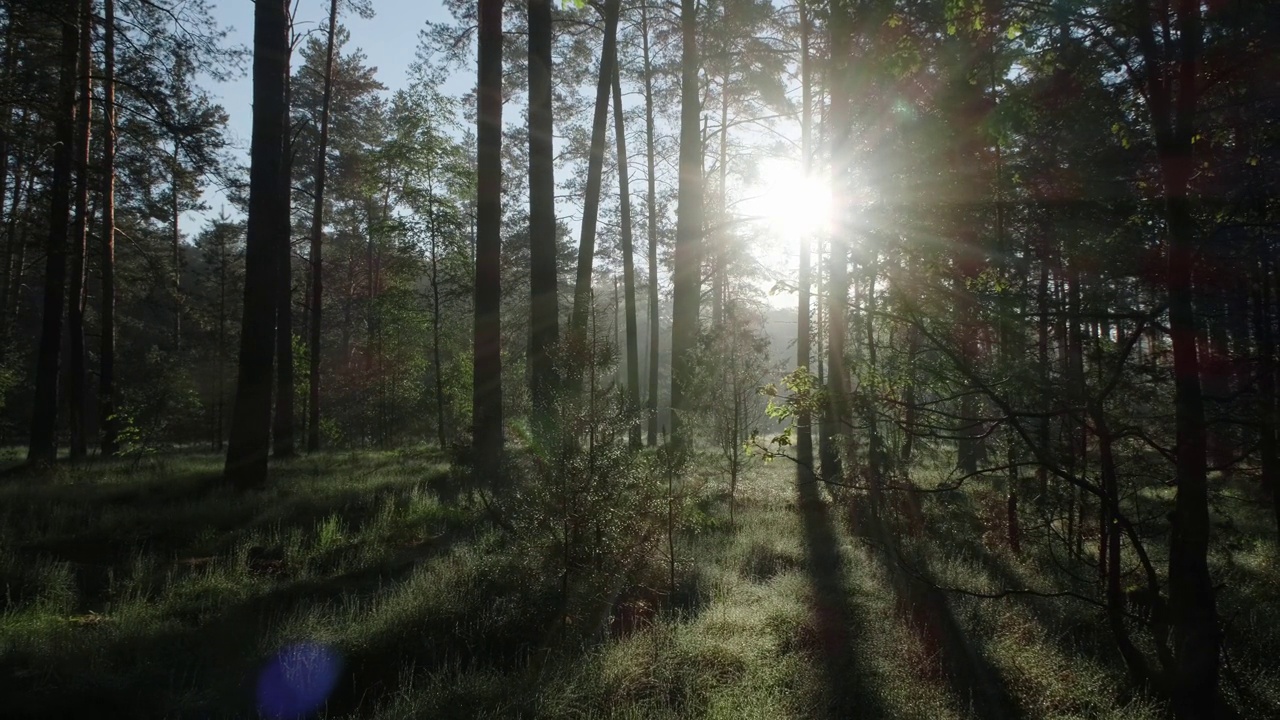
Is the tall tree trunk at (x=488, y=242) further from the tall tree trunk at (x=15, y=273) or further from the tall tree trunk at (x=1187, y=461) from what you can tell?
the tall tree trunk at (x=15, y=273)

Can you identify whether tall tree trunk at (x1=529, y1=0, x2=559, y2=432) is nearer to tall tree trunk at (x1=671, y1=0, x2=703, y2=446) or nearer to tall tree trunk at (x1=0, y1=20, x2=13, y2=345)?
tall tree trunk at (x1=671, y1=0, x2=703, y2=446)

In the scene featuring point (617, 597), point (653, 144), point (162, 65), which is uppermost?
point (653, 144)

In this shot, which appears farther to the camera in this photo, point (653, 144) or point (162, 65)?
point (653, 144)

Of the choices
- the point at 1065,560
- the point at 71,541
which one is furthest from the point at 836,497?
the point at 71,541

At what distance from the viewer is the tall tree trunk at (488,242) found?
10773 millimetres

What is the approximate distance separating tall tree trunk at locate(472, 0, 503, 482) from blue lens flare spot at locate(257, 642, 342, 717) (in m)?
6.62

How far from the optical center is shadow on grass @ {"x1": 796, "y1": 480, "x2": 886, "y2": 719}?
159 inches

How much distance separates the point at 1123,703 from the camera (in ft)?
14.5

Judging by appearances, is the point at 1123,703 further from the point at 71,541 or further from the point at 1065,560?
the point at 71,541

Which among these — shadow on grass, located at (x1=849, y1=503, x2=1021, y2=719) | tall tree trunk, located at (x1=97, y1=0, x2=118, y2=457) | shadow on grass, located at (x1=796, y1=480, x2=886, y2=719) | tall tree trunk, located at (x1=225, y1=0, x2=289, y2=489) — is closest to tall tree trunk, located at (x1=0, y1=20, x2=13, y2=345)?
tall tree trunk, located at (x1=97, y1=0, x2=118, y2=457)

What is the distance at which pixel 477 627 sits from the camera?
4715 mm

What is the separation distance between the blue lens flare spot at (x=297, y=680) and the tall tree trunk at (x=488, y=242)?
21.7 ft

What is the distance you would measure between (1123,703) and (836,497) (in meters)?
5.71

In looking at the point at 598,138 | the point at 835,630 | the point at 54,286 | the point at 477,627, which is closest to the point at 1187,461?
the point at 835,630
